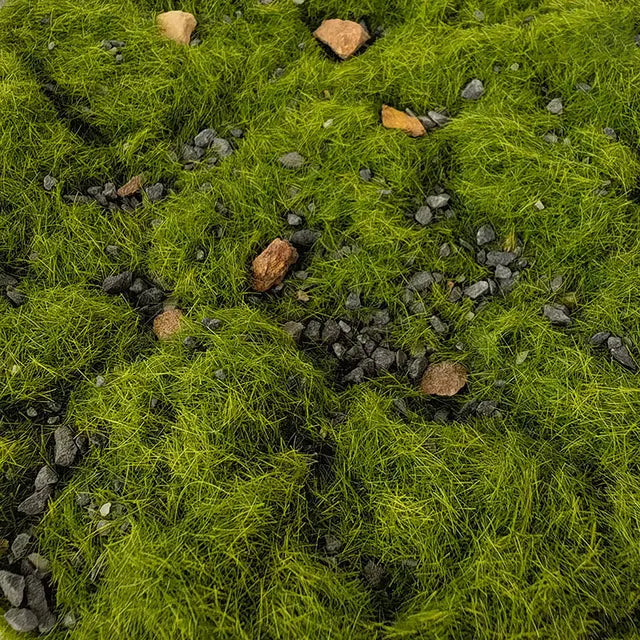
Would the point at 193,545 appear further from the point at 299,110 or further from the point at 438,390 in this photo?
the point at 299,110

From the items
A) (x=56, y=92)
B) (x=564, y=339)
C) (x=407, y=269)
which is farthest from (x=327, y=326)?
(x=56, y=92)

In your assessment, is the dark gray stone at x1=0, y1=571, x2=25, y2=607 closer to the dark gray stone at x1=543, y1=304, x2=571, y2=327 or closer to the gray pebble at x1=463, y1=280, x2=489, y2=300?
the gray pebble at x1=463, y1=280, x2=489, y2=300

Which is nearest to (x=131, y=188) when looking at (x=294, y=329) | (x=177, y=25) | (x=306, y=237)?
(x=306, y=237)

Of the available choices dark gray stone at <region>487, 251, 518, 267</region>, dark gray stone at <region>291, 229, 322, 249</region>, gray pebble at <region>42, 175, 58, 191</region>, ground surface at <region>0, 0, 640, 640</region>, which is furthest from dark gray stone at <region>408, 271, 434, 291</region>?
gray pebble at <region>42, 175, 58, 191</region>

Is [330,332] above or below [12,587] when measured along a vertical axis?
above

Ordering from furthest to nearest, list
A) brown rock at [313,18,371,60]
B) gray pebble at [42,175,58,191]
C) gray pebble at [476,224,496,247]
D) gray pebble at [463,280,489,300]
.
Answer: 1. brown rock at [313,18,371,60]
2. gray pebble at [42,175,58,191]
3. gray pebble at [476,224,496,247]
4. gray pebble at [463,280,489,300]

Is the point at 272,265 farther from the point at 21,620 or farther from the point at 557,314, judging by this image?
the point at 21,620

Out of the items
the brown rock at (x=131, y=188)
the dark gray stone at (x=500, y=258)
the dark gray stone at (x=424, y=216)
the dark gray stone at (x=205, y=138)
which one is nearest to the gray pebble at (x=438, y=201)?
the dark gray stone at (x=424, y=216)
